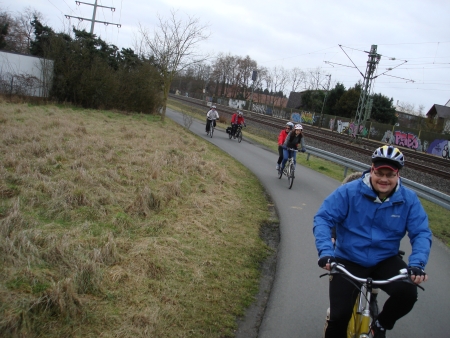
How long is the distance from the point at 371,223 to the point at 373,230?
0.19ft

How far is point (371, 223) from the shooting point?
11.3ft

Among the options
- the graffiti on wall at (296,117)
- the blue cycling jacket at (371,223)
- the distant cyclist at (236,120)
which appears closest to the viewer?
the blue cycling jacket at (371,223)

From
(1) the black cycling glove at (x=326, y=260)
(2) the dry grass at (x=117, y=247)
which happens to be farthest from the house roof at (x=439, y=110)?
(1) the black cycling glove at (x=326, y=260)

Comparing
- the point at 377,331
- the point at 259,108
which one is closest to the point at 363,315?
the point at 377,331

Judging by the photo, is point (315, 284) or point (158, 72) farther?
point (158, 72)

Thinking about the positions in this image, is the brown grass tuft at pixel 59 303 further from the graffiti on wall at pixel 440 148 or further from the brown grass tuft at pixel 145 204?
the graffiti on wall at pixel 440 148

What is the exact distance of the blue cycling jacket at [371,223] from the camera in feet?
11.2

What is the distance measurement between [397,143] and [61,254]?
147 feet

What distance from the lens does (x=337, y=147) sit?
2850cm

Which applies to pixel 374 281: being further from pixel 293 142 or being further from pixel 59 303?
pixel 293 142

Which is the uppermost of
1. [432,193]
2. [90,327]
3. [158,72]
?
[158,72]

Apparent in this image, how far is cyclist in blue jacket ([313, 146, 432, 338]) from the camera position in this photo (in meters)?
3.31

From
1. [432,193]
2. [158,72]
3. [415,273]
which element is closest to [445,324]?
[415,273]

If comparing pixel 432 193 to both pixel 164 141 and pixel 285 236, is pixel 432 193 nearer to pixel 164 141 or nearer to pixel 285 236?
pixel 285 236
